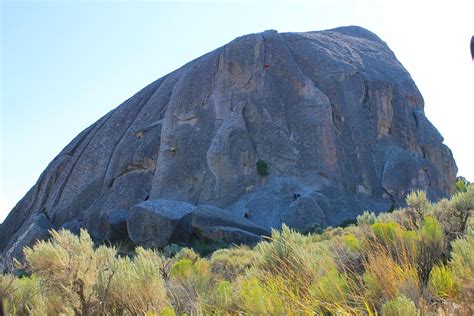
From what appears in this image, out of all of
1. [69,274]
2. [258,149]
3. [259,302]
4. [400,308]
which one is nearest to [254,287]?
[259,302]

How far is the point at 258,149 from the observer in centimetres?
3111

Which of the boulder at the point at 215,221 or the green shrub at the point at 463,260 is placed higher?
the green shrub at the point at 463,260

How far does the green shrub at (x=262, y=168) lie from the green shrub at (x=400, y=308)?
2524 centimetres

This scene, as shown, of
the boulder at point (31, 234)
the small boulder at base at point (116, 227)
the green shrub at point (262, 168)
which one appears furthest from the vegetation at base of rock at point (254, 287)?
the boulder at point (31, 234)

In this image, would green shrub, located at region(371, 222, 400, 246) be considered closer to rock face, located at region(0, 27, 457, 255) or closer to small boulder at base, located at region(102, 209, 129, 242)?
rock face, located at region(0, 27, 457, 255)

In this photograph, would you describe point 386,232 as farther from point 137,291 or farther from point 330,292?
point 137,291

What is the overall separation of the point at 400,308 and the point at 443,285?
1695 mm

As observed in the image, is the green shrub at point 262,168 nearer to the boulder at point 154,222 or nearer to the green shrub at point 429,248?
the boulder at point 154,222

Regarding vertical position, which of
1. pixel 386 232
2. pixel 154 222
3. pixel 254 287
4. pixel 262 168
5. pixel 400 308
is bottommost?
pixel 262 168

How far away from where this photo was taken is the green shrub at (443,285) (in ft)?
18.4

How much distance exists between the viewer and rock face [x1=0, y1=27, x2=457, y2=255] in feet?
93.8

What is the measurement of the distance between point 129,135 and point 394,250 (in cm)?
3091

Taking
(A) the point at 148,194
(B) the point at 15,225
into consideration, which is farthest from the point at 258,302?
(B) the point at 15,225

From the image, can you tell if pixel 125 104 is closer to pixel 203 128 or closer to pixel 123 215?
pixel 203 128
